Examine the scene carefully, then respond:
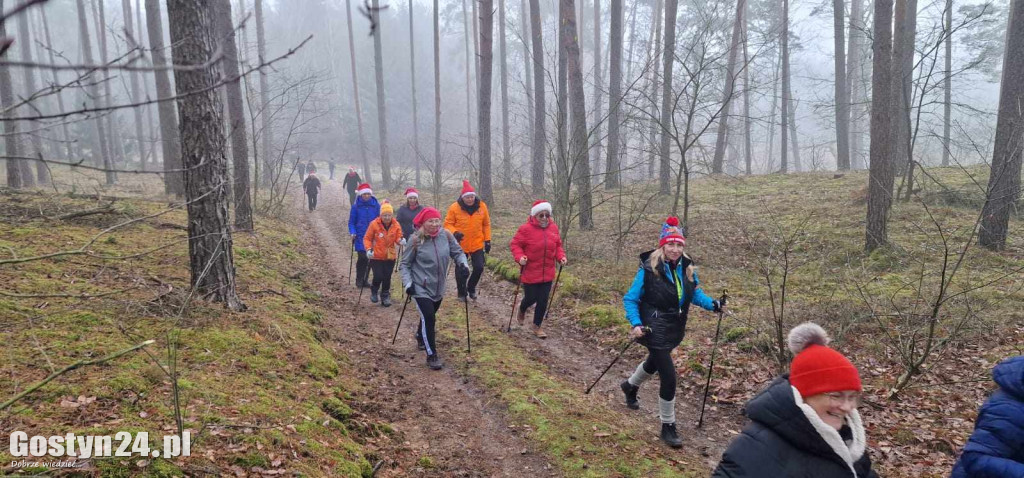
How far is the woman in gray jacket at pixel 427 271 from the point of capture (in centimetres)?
731

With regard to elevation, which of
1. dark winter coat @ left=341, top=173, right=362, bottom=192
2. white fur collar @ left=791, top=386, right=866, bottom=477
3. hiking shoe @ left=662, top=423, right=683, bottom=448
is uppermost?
dark winter coat @ left=341, top=173, right=362, bottom=192

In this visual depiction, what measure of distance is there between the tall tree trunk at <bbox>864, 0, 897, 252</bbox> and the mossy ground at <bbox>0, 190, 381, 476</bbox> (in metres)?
10.0

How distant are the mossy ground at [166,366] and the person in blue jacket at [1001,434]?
396 cm

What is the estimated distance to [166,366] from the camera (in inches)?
189

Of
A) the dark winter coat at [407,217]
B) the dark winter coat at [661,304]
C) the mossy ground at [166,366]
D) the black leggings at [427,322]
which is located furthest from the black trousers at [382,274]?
the dark winter coat at [661,304]

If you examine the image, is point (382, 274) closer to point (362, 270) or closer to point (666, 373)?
point (362, 270)

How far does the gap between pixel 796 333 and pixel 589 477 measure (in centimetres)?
226

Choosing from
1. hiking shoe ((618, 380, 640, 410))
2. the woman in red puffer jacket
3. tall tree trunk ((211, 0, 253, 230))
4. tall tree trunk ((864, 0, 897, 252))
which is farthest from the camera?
tall tree trunk ((211, 0, 253, 230))

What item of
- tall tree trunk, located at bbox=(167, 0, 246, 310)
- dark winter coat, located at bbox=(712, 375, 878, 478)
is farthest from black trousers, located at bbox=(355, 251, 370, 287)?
dark winter coat, located at bbox=(712, 375, 878, 478)

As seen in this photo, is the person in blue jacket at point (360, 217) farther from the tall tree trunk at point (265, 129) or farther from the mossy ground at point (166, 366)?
the tall tree trunk at point (265, 129)

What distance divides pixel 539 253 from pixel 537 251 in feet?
0.14

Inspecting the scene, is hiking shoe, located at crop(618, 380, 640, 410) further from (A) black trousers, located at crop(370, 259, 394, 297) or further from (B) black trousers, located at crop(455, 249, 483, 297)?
(A) black trousers, located at crop(370, 259, 394, 297)

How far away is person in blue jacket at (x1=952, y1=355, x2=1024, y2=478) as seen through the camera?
2949 millimetres

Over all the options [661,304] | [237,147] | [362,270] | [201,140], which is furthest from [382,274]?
[237,147]
